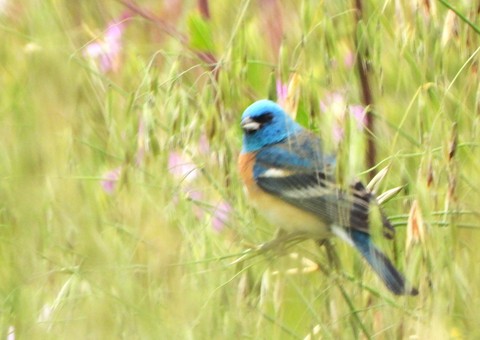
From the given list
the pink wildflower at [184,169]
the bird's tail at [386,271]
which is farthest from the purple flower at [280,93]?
the bird's tail at [386,271]

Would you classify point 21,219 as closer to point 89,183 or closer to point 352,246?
point 89,183

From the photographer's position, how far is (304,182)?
260cm

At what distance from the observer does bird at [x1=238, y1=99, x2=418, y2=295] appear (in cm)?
176

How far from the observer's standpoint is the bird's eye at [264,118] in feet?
8.92

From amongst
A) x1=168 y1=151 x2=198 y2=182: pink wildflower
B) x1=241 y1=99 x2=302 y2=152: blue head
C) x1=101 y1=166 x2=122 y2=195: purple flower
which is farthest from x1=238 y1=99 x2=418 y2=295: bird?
x1=101 y1=166 x2=122 y2=195: purple flower

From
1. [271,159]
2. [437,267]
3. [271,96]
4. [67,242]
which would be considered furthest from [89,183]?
[271,159]

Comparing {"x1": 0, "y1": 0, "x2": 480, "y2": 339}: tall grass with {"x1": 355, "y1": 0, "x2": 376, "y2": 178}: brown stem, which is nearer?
{"x1": 0, "y1": 0, "x2": 480, "y2": 339}: tall grass

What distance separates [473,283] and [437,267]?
52 mm

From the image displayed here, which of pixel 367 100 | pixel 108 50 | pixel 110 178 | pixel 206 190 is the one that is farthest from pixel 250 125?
pixel 206 190

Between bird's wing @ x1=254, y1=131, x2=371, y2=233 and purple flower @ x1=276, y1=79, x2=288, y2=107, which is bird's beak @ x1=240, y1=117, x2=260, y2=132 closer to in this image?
bird's wing @ x1=254, y1=131, x2=371, y2=233

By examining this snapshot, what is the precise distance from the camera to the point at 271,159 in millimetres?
2801

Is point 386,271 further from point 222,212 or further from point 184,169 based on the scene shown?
point 184,169

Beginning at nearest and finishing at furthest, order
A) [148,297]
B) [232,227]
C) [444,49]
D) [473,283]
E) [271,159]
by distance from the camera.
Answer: [473,283] < [148,297] < [444,49] < [232,227] < [271,159]

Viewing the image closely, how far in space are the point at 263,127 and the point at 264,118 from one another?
0.28ft
